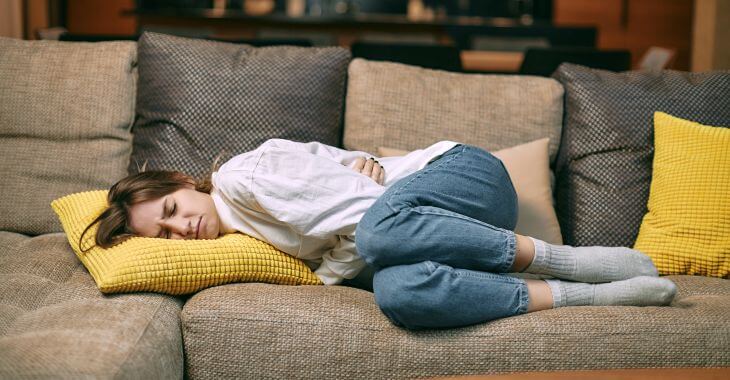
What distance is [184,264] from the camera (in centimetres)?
164

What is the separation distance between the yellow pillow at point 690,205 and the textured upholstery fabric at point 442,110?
1.23 ft

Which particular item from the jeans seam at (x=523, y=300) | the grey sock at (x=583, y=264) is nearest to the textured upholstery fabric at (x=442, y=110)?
the grey sock at (x=583, y=264)

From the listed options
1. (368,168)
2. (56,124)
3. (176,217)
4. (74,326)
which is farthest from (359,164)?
(56,124)

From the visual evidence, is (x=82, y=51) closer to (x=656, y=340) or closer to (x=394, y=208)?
(x=394, y=208)

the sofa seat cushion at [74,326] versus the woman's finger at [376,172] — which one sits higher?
the woman's finger at [376,172]

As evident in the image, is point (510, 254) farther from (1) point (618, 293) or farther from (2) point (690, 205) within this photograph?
(2) point (690, 205)

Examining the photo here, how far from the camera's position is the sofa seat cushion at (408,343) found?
1.52 meters

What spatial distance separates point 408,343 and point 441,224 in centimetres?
27

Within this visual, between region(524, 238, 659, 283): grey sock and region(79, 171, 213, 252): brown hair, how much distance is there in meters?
0.92

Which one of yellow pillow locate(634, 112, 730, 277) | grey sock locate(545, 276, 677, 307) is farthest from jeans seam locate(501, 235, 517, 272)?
yellow pillow locate(634, 112, 730, 277)

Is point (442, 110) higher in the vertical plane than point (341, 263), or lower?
higher

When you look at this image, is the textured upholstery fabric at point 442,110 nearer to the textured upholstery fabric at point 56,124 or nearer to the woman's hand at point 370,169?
the woman's hand at point 370,169

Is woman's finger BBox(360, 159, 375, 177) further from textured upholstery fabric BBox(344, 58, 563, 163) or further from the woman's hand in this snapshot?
textured upholstery fabric BBox(344, 58, 563, 163)

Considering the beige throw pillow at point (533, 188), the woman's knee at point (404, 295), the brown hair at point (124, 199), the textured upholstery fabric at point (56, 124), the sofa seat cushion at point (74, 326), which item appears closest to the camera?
the sofa seat cushion at point (74, 326)
